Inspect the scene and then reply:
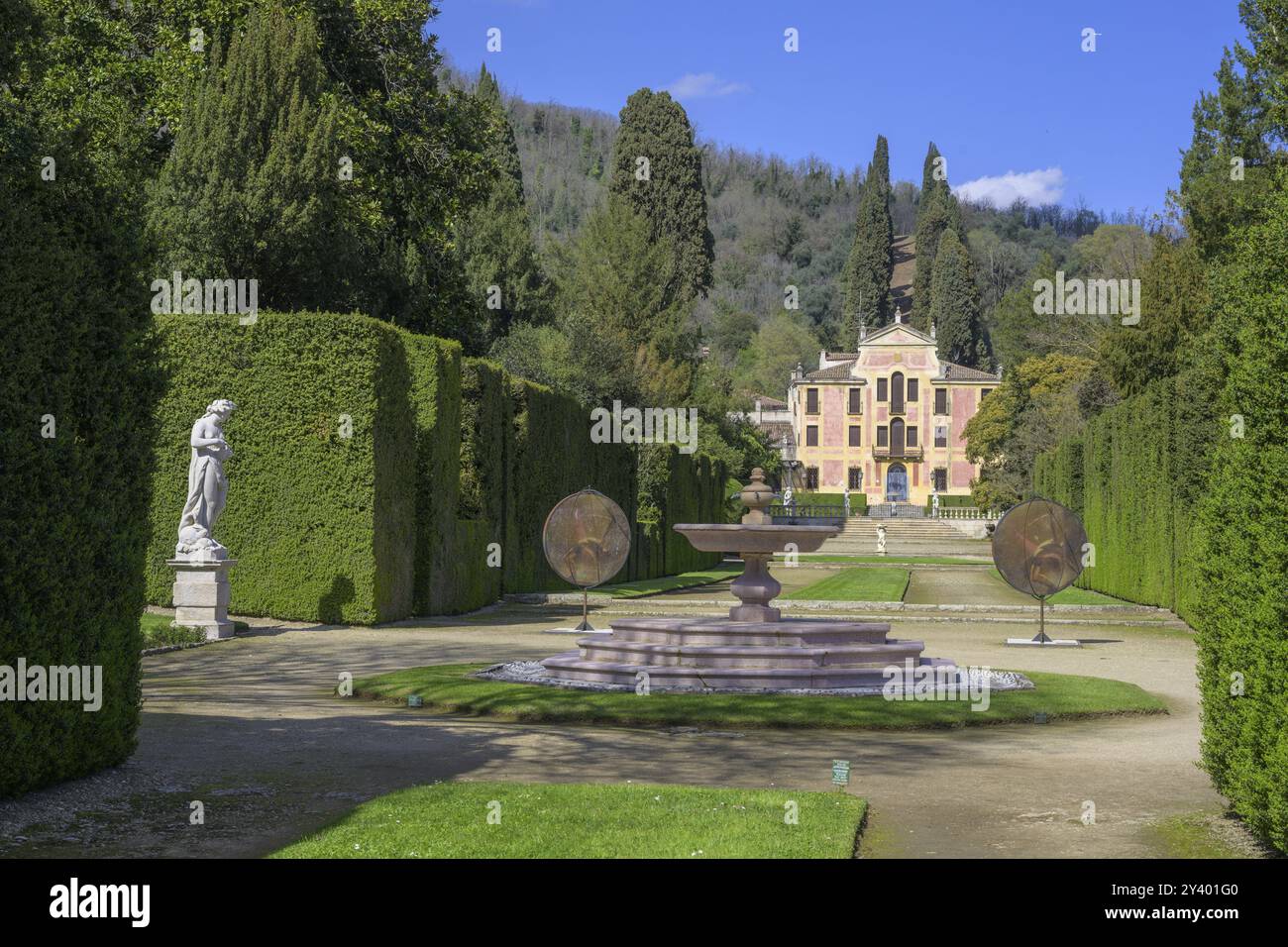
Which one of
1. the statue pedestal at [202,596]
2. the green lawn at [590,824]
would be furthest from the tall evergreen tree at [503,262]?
the green lawn at [590,824]

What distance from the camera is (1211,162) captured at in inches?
1345

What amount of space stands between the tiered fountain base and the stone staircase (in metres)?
41.6

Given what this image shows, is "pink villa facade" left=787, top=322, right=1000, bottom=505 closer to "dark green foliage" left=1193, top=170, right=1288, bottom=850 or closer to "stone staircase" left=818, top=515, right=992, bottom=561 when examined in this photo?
"stone staircase" left=818, top=515, right=992, bottom=561

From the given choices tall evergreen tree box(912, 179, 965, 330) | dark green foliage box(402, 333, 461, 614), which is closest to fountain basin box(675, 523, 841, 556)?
dark green foliage box(402, 333, 461, 614)

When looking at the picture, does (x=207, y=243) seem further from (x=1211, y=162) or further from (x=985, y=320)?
(x=985, y=320)

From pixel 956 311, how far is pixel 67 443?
10294 cm

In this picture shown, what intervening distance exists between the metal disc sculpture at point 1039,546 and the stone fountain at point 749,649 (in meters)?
5.48

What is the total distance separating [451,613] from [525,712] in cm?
1302

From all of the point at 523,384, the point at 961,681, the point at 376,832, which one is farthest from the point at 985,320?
the point at 376,832

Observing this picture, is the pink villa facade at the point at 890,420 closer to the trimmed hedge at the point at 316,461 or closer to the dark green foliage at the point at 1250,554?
the trimmed hedge at the point at 316,461

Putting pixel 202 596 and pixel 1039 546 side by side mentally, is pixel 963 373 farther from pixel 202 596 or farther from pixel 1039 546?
pixel 202 596

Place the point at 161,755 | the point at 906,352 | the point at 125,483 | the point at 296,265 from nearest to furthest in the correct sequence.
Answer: the point at 125,483, the point at 161,755, the point at 296,265, the point at 906,352

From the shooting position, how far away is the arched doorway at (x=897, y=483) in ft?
325

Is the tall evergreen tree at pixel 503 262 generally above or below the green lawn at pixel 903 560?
above
